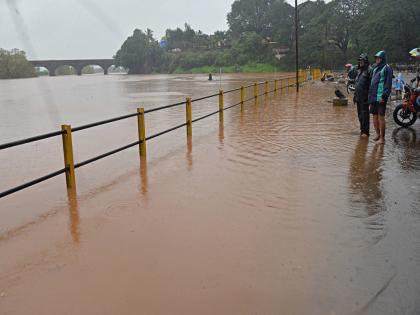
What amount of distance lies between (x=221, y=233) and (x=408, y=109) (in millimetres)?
7686

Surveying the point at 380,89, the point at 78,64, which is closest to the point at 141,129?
the point at 380,89

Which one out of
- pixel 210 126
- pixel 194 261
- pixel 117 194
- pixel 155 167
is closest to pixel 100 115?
pixel 210 126

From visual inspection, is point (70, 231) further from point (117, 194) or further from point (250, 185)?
point (250, 185)

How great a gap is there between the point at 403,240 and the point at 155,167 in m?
4.43

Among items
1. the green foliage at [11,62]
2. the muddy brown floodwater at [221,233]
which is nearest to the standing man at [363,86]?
the muddy brown floodwater at [221,233]

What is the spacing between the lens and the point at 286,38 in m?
97.0

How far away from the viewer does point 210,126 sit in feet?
40.5

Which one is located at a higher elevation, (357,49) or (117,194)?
(357,49)

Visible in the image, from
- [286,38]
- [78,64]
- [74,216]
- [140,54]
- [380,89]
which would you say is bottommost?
[74,216]

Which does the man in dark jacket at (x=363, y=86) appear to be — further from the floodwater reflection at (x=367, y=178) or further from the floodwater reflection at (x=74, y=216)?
the floodwater reflection at (x=74, y=216)

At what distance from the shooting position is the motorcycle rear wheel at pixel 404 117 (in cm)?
1064

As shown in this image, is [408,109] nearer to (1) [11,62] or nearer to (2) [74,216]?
(2) [74,216]

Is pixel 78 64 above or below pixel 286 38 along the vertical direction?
below

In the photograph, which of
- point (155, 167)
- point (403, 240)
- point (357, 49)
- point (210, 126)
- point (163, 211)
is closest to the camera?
point (403, 240)
